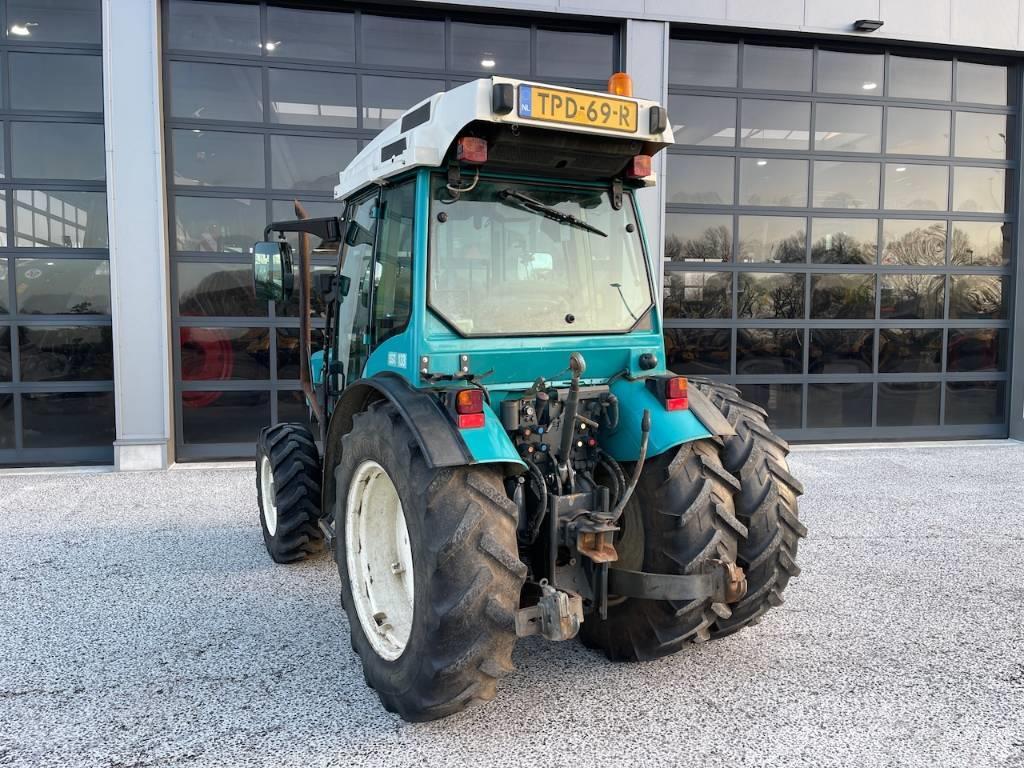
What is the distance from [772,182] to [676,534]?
686 centimetres

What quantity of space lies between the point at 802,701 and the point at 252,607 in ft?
8.87

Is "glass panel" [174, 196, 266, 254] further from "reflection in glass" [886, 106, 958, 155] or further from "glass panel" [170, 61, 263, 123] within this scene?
"reflection in glass" [886, 106, 958, 155]

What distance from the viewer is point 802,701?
298cm

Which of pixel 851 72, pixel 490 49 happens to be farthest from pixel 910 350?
pixel 490 49

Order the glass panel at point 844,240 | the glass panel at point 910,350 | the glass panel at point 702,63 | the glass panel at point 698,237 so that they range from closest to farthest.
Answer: the glass panel at point 702,63 → the glass panel at point 698,237 → the glass panel at point 844,240 → the glass panel at point 910,350

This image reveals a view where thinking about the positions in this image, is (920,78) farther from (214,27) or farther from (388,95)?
(214,27)

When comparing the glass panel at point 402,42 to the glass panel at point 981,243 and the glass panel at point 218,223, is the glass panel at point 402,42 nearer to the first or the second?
the glass panel at point 218,223

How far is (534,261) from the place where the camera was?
128 inches

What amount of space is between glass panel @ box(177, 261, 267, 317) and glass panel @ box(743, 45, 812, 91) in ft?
19.3

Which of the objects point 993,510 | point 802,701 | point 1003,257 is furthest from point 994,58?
point 802,701

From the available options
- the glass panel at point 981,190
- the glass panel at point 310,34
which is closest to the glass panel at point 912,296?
the glass panel at point 981,190

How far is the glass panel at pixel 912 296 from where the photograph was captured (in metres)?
8.95

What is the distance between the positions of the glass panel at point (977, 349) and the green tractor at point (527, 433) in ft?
23.0

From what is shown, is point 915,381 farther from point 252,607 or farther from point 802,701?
point 252,607
